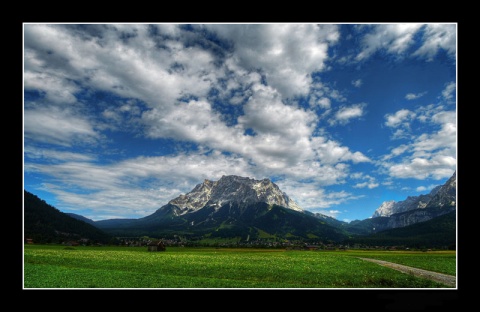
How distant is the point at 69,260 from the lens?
3581 centimetres
